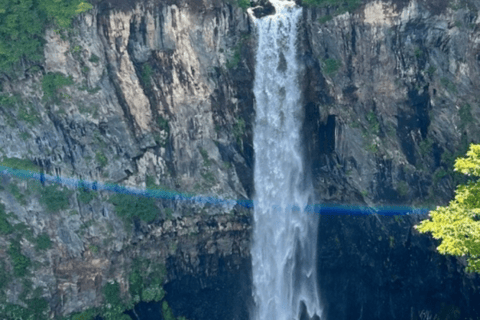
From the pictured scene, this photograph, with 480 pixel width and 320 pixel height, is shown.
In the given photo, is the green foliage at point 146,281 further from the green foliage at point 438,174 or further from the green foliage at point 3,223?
the green foliage at point 438,174

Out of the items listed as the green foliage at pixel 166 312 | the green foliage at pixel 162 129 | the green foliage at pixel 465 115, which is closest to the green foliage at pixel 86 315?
the green foliage at pixel 166 312

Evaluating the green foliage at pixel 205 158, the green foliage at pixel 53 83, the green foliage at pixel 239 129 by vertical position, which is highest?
the green foliage at pixel 53 83

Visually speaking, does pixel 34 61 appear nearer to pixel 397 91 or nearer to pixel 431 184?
pixel 397 91

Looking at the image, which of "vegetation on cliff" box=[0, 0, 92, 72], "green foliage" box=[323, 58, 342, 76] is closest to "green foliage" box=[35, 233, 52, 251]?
"vegetation on cliff" box=[0, 0, 92, 72]

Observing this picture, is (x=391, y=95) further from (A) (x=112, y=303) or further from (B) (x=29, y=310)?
(B) (x=29, y=310)

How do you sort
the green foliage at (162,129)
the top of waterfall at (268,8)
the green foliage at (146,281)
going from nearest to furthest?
1. the green foliage at (162,129)
2. the top of waterfall at (268,8)
3. the green foliage at (146,281)

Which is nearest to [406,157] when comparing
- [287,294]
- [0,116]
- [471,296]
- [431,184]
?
[431,184]
